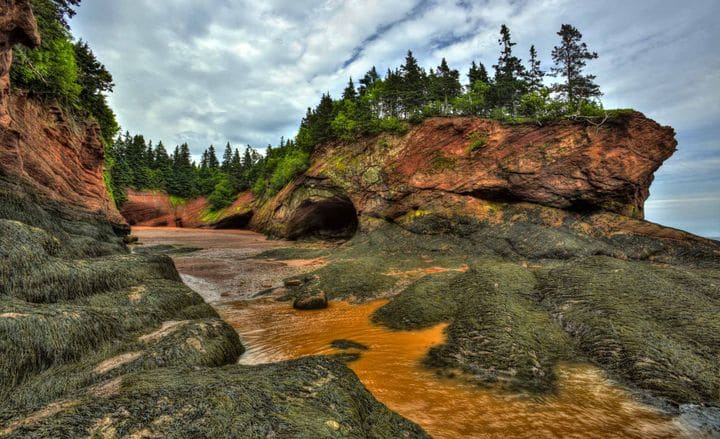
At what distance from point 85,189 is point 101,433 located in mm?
18667

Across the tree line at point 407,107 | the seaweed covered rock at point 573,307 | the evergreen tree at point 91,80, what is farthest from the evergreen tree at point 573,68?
the evergreen tree at point 91,80

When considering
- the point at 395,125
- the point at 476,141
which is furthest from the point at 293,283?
the point at 395,125

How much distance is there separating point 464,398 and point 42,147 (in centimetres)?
1788

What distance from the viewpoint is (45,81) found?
13.4m

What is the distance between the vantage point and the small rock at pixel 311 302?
980 cm

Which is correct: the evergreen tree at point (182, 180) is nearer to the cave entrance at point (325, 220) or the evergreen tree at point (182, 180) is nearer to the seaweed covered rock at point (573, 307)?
the cave entrance at point (325, 220)

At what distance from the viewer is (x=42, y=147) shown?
13039 mm

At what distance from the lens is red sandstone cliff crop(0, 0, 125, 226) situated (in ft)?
28.8

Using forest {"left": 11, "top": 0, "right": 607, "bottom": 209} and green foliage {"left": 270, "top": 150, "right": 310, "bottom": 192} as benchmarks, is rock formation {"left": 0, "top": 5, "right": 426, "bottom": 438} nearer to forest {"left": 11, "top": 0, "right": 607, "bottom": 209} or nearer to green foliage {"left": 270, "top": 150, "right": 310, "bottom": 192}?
forest {"left": 11, "top": 0, "right": 607, "bottom": 209}

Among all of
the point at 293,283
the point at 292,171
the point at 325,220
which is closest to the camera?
the point at 293,283

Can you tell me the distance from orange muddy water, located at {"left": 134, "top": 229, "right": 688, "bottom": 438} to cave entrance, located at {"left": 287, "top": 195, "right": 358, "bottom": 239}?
2303 cm

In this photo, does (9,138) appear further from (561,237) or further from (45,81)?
(561,237)

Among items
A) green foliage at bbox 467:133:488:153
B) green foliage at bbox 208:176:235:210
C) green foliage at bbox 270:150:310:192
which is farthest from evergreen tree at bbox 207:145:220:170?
green foliage at bbox 467:133:488:153

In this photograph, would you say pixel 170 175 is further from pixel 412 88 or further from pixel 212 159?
pixel 412 88
